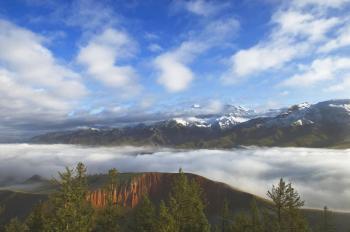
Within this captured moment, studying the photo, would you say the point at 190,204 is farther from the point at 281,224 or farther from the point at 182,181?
the point at 281,224

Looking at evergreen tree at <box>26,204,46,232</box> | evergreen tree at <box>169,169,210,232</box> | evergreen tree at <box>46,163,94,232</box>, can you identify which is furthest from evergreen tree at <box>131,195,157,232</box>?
evergreen tree at <box>46,163,94,232</box>

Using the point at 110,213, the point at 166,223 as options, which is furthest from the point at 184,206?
the point at 110,213

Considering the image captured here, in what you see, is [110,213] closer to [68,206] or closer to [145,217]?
[145,217]

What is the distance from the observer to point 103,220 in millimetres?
69125

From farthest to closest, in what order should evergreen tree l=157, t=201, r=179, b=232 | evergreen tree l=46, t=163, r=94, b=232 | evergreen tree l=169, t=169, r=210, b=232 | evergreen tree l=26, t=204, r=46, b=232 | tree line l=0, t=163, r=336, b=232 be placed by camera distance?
evergreen tree l=26, t=204, r=46, b=232 → evergreen tree l=169, t=169, r=210, b=232 → evergreen tree l=157, t=201, r=179, b=232 → tree line l=0, t=163, r=336, b=232 → evergreen tree l=46, t=163, r=94, b=232

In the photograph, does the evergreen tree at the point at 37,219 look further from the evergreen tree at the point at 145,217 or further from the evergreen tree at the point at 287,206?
the evergreen tree at the point at 287,206

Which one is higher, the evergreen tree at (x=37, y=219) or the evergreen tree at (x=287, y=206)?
the evergreen tree at (x=287, y=206)

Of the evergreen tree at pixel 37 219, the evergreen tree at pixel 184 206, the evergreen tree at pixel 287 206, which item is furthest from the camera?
the evergreen tree at pixel 37 219

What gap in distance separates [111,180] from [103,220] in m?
6.50

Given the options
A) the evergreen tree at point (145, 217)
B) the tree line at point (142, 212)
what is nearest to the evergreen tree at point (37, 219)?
the tree line at point (142, 212)

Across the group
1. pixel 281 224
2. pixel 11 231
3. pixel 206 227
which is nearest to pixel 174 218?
pixel 206 227

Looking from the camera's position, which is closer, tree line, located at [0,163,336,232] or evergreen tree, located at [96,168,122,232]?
tree line, located at [0,163,336,232]

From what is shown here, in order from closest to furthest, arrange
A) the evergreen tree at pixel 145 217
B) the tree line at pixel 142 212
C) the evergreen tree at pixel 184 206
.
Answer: the tree line at pixel 142 212 < the evergreen tree at pixel 184 206 < the evergreen tree at pixel 145 217

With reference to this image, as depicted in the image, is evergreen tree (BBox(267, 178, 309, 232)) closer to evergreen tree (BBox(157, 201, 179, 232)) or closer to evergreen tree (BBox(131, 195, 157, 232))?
evergreen tree (BBox(157, 201, 179, 232))
